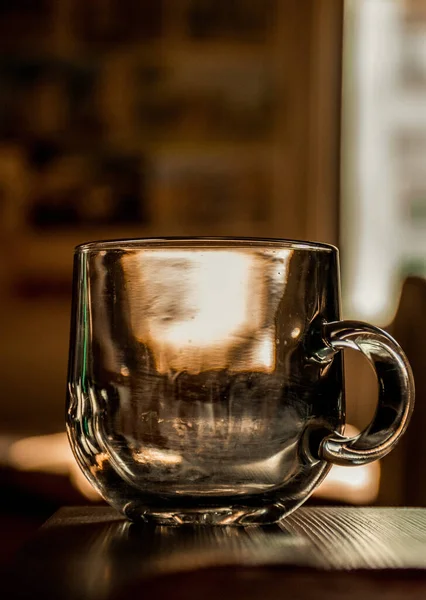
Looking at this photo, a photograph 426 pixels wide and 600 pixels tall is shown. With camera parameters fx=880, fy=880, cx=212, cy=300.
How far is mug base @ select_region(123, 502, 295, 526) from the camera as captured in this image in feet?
1.03

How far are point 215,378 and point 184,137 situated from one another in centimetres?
234

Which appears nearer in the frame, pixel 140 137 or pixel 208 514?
pixel 208 514

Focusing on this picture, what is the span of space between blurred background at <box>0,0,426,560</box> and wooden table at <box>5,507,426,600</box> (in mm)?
2235

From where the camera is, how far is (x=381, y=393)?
315mm

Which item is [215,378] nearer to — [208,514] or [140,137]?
[208,514]

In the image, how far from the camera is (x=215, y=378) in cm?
29

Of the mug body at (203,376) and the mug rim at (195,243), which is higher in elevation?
the mug rim at (195,243)

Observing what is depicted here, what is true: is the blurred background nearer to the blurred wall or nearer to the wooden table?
the blurred wall

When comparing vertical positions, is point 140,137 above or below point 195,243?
above

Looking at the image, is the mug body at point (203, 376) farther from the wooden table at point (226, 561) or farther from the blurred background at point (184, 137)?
the blurred background at point (184, 137)

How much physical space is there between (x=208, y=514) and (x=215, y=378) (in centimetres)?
6

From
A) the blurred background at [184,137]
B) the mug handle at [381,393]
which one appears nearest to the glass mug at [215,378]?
the mug handle at [381,393]

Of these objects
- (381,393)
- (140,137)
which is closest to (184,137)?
(140,137)

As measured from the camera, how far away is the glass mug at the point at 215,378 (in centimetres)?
29
